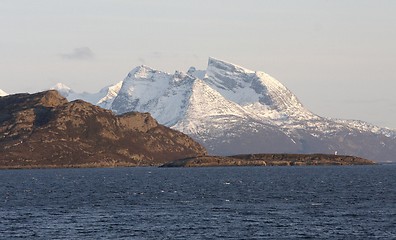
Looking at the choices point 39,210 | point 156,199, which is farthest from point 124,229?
point 156,199

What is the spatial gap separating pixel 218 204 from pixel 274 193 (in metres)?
35.9

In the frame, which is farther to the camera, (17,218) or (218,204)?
(218,204)

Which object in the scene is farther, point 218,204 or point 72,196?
point 72,196

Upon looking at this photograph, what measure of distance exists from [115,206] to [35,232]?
42512mm

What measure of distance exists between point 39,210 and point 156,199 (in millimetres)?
32342

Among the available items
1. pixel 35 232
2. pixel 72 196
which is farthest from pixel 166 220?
pixel 72 196

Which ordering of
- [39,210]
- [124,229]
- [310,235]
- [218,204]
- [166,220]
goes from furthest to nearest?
[218,204], [39,210], [166,220], [124,229], [310,235]

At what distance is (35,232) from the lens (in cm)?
12119

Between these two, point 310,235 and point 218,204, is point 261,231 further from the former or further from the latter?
point 218,204

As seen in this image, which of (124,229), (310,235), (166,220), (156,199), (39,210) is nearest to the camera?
(310,235)

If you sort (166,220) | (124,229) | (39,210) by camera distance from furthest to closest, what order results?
(39,210), (166,220), (124,229)

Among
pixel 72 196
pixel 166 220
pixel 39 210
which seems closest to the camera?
pixel 166 220

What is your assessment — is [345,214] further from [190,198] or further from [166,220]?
[190,198]

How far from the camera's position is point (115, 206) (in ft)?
535
